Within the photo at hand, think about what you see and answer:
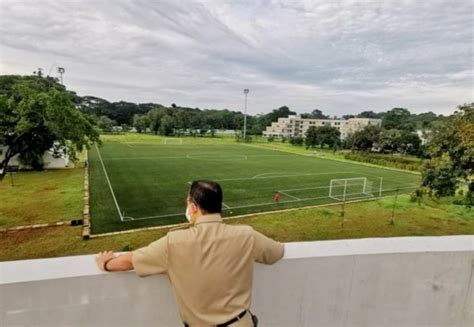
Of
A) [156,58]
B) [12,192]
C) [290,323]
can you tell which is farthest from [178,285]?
[156,58]

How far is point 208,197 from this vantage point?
1191 millimetres

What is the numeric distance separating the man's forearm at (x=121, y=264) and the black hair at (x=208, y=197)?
1.02ft

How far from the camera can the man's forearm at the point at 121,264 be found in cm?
116

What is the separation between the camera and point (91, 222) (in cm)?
989

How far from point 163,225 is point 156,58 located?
2580 centimetres

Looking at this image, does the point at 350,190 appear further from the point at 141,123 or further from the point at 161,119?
the point at 141,123

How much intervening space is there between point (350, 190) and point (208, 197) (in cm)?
1628

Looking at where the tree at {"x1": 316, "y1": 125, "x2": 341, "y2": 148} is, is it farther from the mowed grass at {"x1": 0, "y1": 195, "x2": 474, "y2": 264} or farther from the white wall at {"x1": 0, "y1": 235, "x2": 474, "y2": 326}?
the white wall at {"x1": 0, "y1": 235, "x2": 474, "y2": 326}

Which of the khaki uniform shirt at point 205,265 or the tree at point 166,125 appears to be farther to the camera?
the tree at point 166,125

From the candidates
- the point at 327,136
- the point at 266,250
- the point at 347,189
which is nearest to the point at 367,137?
the point at 327,136

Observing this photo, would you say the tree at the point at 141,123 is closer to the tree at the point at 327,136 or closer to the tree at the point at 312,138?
the tree at the point at 312,138

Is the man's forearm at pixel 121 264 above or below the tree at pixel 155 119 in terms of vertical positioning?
below

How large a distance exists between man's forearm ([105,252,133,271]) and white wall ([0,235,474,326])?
40 mm

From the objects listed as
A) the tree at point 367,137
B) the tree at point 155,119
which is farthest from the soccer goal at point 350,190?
the tree at point 155,119
